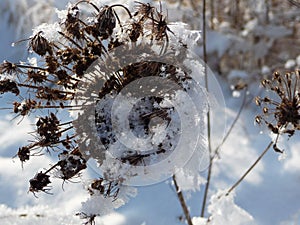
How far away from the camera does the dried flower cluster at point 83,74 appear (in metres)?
1.06

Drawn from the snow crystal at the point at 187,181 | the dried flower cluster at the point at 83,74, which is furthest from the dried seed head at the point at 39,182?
the snow crystal at the point at 187,181

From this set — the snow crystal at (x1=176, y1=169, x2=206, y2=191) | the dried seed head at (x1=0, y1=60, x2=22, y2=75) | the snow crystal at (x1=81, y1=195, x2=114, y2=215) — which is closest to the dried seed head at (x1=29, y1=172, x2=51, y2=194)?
the snow crystal at (x1=81, y1=195, x2=114, y2=215)

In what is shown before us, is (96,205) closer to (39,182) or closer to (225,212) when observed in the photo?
(39,182)

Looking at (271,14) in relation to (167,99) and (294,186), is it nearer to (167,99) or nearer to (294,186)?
(294,186)

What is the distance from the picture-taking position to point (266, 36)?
12.5 feet

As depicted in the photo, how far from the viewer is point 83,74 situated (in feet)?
3.51

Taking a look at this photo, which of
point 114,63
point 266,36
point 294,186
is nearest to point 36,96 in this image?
point 114,63

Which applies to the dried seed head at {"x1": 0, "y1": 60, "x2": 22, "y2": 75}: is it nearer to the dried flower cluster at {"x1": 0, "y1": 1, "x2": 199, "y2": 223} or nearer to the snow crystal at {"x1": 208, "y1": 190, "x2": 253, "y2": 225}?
the dried flower cluster at {"x1": 0, "y1": 1, "x2": 199, "y2": 223}

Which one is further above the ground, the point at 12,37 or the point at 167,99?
the point at 167,99

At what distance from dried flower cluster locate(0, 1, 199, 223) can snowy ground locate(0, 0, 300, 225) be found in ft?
1.72

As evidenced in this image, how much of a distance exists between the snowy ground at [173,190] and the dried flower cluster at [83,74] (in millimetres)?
525

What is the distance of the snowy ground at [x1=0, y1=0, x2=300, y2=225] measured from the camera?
2199mm

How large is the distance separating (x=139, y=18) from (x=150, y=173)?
0.36m

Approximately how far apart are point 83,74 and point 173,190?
1093 millimetres
